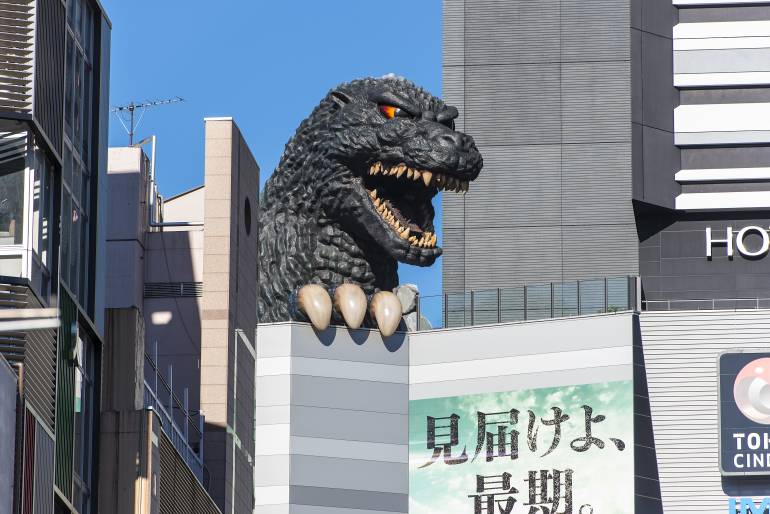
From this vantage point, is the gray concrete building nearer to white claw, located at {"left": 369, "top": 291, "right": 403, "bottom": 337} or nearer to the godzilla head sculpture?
white claw, located at {"left": 369, "top": 291, "right": 403, "bottom": 337}

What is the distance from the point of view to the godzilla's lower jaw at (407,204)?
5256 cm

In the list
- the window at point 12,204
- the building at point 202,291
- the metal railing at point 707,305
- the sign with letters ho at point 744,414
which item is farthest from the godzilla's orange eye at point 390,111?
the building at point 202,291

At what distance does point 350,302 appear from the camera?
2147 inches

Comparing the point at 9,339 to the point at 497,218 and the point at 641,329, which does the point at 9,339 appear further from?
the point at 497,218

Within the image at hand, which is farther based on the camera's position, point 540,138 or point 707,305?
point 540,138

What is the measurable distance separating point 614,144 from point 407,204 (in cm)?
2091

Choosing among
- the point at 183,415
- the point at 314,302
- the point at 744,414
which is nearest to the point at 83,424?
the point at 314,302

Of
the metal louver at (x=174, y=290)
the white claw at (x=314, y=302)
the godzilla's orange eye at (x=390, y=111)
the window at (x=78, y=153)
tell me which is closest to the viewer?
the window at (x=78, y=153)

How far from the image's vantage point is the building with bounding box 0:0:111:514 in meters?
45.1

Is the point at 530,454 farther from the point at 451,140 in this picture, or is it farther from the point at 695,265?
the point at 451,140

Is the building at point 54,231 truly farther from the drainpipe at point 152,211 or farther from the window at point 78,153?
the drainpipe at point 152,211

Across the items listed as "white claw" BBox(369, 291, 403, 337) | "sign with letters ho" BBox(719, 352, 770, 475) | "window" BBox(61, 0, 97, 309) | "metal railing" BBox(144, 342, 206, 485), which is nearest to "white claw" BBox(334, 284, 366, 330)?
"white claw" BBox(369, 291, 403, 337)

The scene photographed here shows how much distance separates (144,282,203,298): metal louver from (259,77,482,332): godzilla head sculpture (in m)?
31.0

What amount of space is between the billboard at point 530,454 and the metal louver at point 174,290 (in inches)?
879
